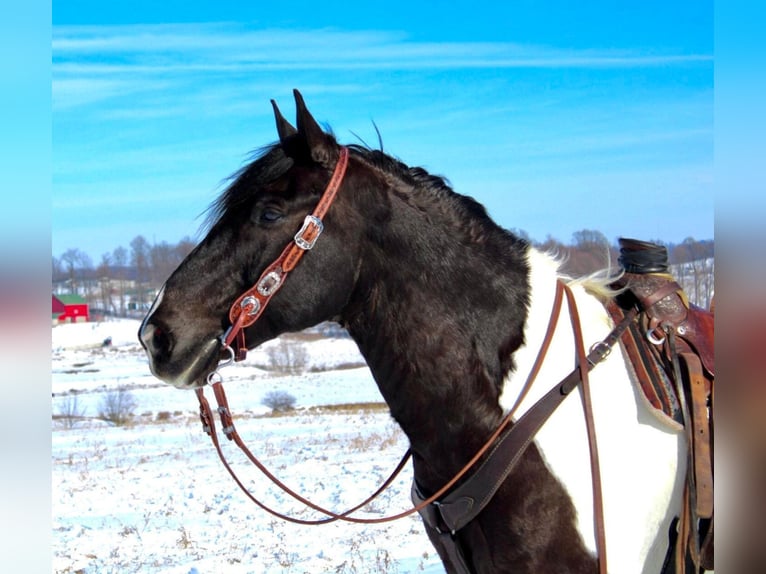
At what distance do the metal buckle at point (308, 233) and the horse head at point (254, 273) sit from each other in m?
0.05

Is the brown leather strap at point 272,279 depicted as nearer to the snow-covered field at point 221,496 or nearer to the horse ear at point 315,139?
the horse ear at point 315,139

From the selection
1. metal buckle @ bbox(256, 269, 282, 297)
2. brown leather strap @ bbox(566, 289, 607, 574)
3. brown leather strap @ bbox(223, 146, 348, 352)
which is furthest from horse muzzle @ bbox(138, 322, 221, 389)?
brown leather strap @ bbox(566, 289, 607, 574)

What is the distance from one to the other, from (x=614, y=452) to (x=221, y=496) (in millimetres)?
7423

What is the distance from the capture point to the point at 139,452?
14.0 metres

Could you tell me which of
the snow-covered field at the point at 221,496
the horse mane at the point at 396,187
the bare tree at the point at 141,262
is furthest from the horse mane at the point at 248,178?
the bare tree at the point at 141,262

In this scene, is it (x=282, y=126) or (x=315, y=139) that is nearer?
(x=315, y=139)

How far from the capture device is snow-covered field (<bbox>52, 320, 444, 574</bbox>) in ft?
22.7

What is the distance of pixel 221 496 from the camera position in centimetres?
941

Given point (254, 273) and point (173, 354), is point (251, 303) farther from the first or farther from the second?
point (173, 354)

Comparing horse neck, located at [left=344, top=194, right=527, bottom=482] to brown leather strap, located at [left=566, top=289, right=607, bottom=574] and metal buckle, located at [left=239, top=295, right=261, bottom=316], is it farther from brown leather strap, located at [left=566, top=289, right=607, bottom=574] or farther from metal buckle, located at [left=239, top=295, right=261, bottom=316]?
metal buckle, located at [left=239, top=295, right=261, bottom=316]

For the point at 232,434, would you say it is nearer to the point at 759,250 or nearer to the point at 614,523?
the point at 614,523

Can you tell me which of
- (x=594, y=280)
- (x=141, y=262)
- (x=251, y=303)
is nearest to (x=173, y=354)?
(x=251, y=303)

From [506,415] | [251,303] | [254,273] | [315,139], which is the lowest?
[506,415]

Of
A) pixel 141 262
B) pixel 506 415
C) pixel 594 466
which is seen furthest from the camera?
pixel 141 262
